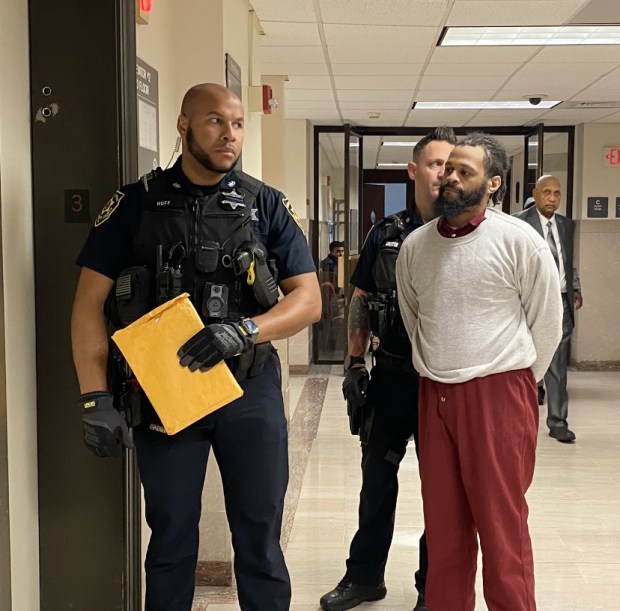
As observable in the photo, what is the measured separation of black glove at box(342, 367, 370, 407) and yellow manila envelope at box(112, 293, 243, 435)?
2.75 ft

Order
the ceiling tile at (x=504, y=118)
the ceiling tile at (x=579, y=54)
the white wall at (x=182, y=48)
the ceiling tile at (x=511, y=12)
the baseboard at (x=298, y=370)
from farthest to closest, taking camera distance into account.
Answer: the baseboard at (x=298, y=370) → the ceiling tile at (x=504, y=118) → the ceiling tile at (x=579, y=54) → the ceiling tile at (x=511, y=12) → the white wall at (x=182, y=48)

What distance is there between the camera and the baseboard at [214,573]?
3041 millimetres

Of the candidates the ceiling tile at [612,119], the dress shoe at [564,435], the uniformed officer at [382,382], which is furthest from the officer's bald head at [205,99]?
the ceiling tile at [612,119]

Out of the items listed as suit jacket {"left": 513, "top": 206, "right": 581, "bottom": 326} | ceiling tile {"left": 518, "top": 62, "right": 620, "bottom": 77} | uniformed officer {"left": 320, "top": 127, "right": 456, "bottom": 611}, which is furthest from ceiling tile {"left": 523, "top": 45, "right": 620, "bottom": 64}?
uniformed officer {"left": 320, "top": 127, "right": 456, "bottom": 611}

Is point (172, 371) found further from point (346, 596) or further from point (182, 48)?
point (182, 48)

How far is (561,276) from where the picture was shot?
16.8 ft

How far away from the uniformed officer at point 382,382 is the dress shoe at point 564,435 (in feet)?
8.82

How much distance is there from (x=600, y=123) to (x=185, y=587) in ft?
23.3

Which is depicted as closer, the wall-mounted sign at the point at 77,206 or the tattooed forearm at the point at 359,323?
the wall-mounted sign at the point at 77,206

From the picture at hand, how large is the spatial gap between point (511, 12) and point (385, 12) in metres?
0.61

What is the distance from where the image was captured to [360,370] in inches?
105

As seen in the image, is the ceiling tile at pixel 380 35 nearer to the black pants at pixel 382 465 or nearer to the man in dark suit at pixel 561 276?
the man in dark suit at pixel 561 276

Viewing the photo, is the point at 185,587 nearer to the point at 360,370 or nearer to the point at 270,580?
the point at 270,580

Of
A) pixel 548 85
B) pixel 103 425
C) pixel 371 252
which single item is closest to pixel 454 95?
pixel 548 85
